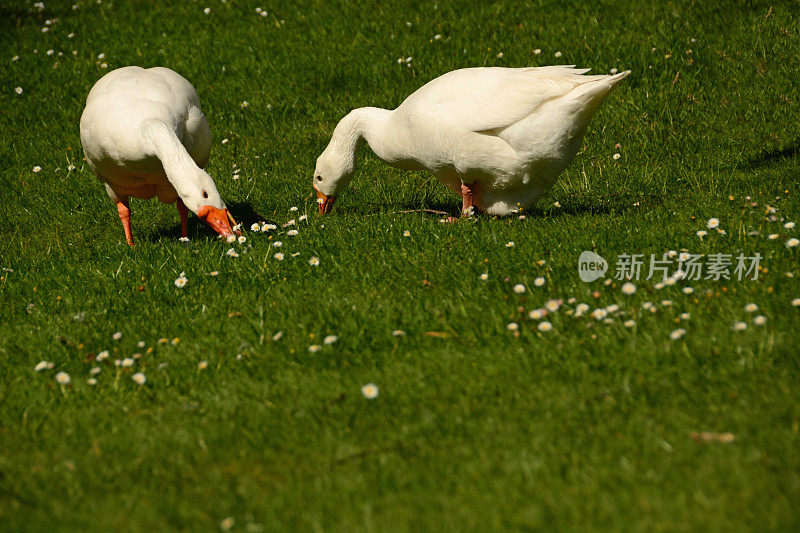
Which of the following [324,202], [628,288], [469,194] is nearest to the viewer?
[628,288]

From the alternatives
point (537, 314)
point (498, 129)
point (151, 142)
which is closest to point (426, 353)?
point (537, 314)

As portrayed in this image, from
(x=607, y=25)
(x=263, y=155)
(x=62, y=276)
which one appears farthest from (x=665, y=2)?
(x=62, y=276)

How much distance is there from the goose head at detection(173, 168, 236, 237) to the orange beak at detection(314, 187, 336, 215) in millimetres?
1438

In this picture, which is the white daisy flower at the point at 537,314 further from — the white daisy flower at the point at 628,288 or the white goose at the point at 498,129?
the white goose at the point at 498,129

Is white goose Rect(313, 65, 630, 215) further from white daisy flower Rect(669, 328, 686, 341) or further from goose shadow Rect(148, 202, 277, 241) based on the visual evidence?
white daisy flower Rect(669, 328, 686, 341)

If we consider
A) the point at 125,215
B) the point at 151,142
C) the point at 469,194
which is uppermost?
the point at 151,142

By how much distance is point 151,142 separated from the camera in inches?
227

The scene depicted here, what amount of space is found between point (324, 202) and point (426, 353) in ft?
11.9

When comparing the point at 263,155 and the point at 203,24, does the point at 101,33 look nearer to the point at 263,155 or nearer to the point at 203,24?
the point at 203,24

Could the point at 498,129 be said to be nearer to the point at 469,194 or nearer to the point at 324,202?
the point at 469,194

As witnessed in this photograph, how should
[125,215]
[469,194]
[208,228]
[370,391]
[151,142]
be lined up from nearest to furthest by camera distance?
[370,391]
[151,142]
[469,194]
[125,215]
[208,228]

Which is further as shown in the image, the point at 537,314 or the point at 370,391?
the point at 537,314

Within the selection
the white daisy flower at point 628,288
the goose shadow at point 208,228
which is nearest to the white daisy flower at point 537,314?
the white daisy flower at point 628,288

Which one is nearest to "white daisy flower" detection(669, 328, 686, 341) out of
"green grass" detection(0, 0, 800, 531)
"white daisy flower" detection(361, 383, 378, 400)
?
"green grass" detection(0, 0, 800, 531)
